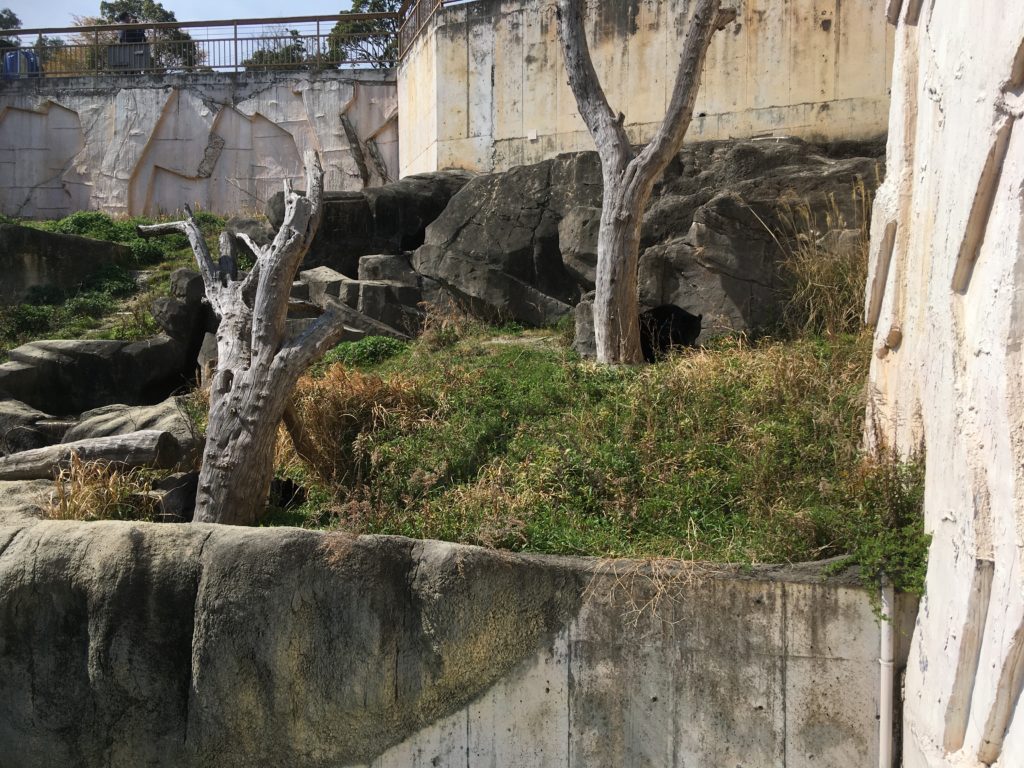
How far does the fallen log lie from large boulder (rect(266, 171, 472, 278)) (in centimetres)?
628

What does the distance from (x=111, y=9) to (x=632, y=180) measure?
24.5m

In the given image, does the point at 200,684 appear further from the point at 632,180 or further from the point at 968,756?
the point at 632,180

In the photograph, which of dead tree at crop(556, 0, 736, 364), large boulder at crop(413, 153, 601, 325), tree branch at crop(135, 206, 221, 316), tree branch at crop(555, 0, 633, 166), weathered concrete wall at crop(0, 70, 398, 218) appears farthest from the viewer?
weathered concrete wall at crop(0, 70, 398, 218)

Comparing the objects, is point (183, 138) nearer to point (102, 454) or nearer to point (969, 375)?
point (102, 454)

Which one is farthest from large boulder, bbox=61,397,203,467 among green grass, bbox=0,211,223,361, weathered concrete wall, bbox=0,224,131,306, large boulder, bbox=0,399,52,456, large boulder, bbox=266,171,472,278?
weathered concrete wall, bbox=0,224,131,306

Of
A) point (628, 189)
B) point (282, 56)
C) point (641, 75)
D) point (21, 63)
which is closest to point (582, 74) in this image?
point (628, 189)

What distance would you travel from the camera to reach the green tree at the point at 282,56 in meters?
21.0

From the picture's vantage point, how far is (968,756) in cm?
427

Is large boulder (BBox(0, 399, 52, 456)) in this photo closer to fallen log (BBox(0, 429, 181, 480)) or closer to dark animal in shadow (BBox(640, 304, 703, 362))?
fallen log (BBox(0, 429, 181, 480))

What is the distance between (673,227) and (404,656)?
6714mm

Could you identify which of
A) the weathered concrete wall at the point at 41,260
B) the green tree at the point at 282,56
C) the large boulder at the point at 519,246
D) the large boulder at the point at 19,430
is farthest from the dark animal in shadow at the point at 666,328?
the green tree at the point at 282,56

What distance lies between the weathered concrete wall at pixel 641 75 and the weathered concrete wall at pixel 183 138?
326 cm

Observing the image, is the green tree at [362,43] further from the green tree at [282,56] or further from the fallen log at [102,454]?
the fallen log at [102,454]

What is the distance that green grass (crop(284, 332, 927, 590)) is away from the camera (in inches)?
238
